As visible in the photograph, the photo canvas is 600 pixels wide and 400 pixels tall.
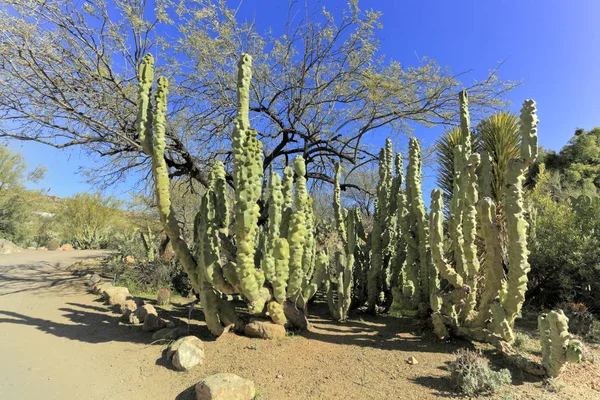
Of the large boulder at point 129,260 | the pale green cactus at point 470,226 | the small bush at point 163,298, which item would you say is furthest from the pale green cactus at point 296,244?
the large boulder at point 129,260

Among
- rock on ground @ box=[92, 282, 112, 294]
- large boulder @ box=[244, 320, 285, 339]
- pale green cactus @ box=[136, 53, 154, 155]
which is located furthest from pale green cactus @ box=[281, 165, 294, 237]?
rock on ground @ box=[92, 282, 112, 294]

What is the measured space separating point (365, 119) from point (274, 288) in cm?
618

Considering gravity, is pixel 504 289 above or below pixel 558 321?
above

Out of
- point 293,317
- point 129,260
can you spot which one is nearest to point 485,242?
point 293,317

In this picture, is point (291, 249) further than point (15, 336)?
No

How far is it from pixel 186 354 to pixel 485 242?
13.5 feet

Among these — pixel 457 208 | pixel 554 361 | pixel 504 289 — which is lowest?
pixel 554 361

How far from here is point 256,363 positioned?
4164mm

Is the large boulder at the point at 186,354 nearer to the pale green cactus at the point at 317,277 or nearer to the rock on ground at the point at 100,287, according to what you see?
the pale green cactus at the point at 317,277

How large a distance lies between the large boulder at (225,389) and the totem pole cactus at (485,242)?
2.70 m

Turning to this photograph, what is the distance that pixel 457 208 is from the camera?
4.56 m

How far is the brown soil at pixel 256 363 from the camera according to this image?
140 inches

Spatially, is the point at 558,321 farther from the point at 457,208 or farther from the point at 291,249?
the point at 291,249

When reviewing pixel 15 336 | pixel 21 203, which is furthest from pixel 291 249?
pixel 21 203
